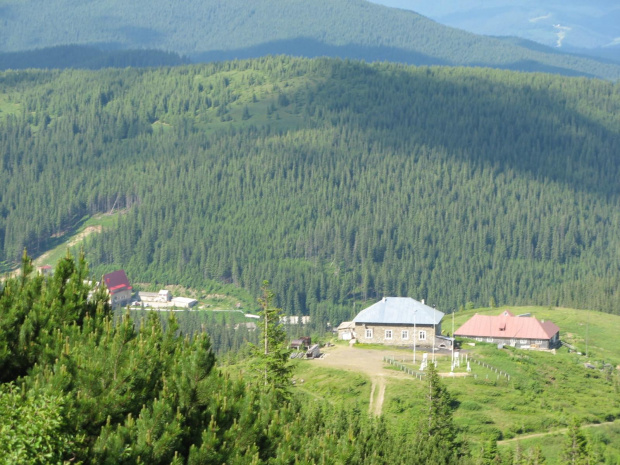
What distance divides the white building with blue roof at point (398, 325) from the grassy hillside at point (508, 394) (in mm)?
2578

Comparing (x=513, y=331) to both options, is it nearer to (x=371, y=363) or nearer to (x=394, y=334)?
(x=394, y=334)

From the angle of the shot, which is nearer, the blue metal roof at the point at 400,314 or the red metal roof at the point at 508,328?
the blue metal roof at the point at 400,314

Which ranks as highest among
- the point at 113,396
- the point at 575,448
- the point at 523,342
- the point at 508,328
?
the point at 113,396

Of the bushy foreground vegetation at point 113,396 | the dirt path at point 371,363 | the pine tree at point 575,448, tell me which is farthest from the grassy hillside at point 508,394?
the bushy foreground vegetation at point 113,396

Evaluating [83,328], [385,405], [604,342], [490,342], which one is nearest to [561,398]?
[385,405]

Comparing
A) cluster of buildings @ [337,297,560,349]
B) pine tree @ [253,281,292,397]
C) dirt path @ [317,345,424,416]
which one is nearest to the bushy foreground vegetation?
pine tree @ [253,281,292,397]

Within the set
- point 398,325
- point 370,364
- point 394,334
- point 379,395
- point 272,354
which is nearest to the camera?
point 272,354

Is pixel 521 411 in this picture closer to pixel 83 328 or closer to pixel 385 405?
pixel 385 405

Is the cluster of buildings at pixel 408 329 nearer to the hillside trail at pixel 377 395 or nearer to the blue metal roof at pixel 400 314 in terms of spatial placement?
the blue metal roof at pixel 400 314

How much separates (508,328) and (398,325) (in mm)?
20151

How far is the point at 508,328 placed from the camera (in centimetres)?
14450

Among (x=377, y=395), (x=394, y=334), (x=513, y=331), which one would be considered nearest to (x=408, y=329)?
(x=394, y=334)

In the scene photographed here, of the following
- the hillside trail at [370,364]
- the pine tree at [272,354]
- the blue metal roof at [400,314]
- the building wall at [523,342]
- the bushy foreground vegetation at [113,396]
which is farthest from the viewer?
the building wall at [523,342]

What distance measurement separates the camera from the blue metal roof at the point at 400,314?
130 m
